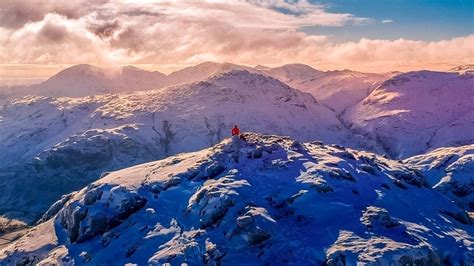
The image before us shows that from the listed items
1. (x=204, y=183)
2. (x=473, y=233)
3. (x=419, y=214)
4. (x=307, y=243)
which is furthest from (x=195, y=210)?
(x=473, y=233)

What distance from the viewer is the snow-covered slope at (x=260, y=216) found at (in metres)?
86.3

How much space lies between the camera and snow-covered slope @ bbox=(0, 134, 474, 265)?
86.3 meters

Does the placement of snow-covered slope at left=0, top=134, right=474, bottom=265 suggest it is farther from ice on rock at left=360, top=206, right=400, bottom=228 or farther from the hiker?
the hiker

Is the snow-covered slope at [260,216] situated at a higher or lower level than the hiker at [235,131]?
lower

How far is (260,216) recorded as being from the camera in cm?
9256

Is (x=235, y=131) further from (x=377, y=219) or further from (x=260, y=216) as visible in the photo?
(x=377, y=219)

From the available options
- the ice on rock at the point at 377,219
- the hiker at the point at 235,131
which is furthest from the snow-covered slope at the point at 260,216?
the hiker at the point at 235,131

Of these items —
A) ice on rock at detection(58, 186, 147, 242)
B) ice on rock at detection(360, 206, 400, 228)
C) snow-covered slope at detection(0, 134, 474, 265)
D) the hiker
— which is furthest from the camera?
the hiker

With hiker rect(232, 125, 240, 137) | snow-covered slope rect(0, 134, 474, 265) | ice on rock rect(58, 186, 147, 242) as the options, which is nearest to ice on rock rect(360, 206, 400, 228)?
snow-covered slope rect(0, 134, 474, 265)

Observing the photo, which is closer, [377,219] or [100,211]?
[377,219]

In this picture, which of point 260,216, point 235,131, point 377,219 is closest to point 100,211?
point 235,131

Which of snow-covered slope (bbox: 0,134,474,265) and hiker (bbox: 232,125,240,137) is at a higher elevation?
hiker (bbox: 232,125,240,137)

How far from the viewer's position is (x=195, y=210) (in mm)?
100438

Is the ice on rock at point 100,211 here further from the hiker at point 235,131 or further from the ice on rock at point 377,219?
the ice on rock at point 377,219
